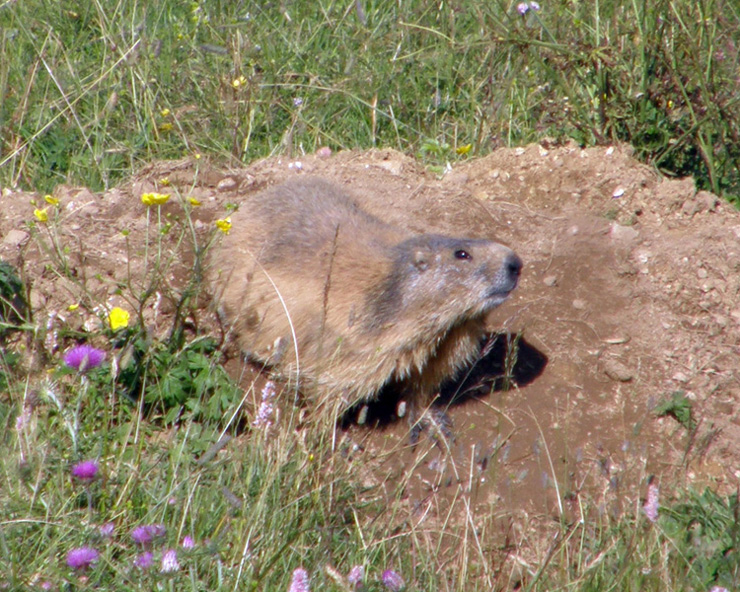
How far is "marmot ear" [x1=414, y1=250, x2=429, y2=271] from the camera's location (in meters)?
3.80

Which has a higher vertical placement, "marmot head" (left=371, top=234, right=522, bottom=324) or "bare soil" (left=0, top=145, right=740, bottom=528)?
"marmot head" (left=371, top=234, right=522, bottom=324)

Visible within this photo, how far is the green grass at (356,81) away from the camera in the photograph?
202 inches

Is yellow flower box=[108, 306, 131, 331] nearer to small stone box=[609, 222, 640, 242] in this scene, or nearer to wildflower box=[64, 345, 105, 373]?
wildflower box=[64, 345, 105, 373]

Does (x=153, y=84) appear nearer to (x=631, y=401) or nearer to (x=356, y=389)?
(x=356, y=389)

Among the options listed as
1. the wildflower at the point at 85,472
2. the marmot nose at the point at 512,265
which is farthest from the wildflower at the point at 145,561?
the marmot nose at the point at 512,265

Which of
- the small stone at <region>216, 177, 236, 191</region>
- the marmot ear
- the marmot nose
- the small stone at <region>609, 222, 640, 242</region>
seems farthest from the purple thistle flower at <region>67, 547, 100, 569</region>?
the small stone at <region>609, 222, 640, 242</region>

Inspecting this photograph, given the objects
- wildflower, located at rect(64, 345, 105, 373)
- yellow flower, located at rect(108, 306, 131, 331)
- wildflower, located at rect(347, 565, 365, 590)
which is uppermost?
wildflower, located at rect(64, 345, 105, 373)

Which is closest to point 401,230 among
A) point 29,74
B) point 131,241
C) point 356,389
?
point 356,389

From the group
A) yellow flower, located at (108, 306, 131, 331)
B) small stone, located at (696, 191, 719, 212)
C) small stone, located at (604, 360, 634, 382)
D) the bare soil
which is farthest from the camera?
small stone, located at (696, 191, 719, 212)

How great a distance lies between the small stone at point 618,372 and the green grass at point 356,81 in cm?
175

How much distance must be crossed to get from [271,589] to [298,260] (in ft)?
6.08

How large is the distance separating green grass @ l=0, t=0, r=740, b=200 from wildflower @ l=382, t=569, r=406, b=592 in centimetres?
332

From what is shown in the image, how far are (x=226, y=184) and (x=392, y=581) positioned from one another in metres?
3.13

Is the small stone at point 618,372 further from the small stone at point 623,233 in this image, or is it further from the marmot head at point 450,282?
the small stone at point 623,233
